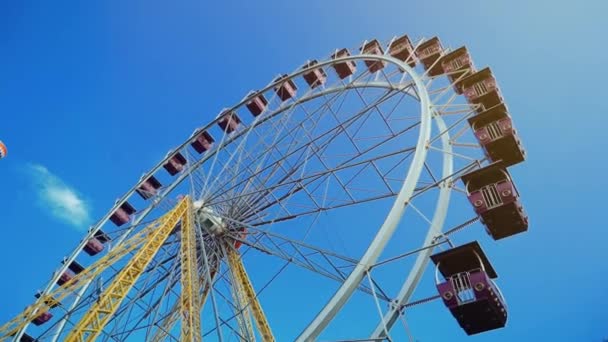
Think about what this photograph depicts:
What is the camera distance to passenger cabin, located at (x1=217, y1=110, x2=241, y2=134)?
2452 centimetres

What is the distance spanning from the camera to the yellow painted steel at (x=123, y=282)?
1465 centimetres

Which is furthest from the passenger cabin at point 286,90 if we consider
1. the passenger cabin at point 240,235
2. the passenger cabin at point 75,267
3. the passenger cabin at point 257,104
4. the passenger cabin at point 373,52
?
the passenger cabin at point 75,267

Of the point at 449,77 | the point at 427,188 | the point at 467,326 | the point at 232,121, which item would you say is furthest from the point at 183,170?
the point at 467,326

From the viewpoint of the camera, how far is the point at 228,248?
62.5 feet

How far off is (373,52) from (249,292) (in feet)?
36.5

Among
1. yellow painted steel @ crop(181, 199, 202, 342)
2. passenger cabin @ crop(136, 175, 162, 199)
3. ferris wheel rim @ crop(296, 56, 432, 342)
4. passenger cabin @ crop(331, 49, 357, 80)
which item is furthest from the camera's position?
passenger cabin @ crop(136, 175, 162, 199)

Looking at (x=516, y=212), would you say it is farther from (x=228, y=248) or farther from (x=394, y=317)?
(x=228, y=248)

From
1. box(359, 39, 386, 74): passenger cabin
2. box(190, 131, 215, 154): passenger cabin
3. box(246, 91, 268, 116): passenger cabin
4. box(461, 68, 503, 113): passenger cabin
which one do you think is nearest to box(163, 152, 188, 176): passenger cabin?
box(190, 131, 215, 154): passenger cabin

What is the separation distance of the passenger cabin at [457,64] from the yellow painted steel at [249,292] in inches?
385

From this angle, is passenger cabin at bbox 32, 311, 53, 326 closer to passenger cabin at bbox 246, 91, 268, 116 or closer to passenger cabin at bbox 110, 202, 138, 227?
passenger cabin at bbox 110, 202, 138, 227

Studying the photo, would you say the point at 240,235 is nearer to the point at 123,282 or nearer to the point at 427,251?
the point at 123,282

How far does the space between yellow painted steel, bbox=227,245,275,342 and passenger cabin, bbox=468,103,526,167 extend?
361 inches

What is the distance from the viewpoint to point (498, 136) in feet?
46.8

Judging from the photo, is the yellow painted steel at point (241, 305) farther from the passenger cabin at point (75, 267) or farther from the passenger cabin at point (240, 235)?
the passenger cabin at point (75, 267)
